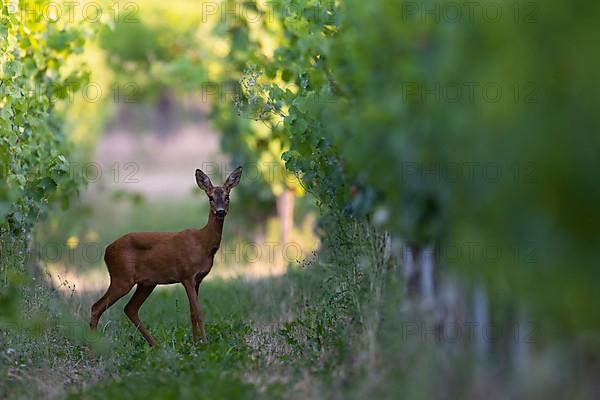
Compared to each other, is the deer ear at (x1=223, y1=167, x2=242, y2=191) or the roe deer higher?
the deer ear at (x1=223, y1=167, x2=242, y2=191)

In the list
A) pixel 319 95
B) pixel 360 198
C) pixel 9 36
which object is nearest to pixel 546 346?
pixel 360 198

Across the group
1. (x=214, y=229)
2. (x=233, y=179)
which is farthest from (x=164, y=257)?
(x=233, y=179)

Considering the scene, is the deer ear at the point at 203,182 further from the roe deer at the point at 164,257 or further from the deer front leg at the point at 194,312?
the deer front leg at the point at 194,312

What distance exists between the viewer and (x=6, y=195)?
7.80 m

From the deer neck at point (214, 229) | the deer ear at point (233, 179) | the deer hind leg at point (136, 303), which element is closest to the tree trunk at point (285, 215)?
the deer hind leg at point (136, 303)

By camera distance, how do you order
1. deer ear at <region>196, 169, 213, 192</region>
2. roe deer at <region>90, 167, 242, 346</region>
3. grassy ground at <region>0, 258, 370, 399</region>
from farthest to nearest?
deer ear at <region>196, 169, 213, 192</region>
roe deer at <region>90, 167, 242, 346</region>
grassy ground at <region>0, 258, 370, 399</region>

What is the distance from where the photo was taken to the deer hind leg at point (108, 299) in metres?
9.66

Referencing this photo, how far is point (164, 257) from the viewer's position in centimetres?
966

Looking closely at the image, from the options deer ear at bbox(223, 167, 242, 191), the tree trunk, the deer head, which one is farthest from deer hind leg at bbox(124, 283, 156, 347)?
the tree trunk

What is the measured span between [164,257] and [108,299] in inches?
25.0

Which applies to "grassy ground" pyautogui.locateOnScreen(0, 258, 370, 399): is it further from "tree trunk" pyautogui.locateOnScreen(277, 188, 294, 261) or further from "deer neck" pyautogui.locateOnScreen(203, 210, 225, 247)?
"tree trunk" pyautogui.locateOnScreen(277, 188, 294, 261)

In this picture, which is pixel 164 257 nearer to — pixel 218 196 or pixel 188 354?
pixel 218 196

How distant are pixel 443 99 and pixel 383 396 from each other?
1.78m

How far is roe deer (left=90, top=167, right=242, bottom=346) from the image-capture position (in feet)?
31.6
